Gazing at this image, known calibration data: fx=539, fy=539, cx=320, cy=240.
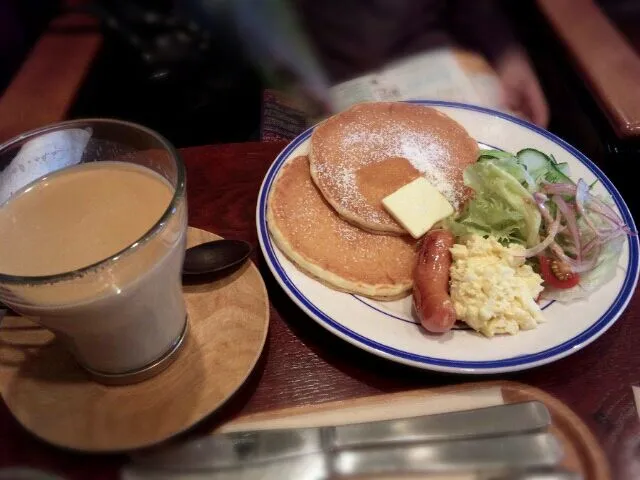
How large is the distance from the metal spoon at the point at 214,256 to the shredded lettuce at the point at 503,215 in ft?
1.63

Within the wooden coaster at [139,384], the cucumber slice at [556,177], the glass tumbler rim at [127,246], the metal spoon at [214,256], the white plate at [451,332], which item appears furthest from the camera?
the cucumber slice at [556,177]

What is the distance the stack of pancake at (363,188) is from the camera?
3.97 feet

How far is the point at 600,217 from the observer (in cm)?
125

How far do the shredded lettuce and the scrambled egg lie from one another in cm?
10

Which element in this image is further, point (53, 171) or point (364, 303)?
point (364, 303)

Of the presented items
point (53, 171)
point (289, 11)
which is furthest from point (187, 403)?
Result: point (289, 11)

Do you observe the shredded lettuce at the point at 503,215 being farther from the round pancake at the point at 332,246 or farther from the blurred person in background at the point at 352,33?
the blurred person in background at the point at 352,33

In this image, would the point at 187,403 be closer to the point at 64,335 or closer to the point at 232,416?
the point at 232,416

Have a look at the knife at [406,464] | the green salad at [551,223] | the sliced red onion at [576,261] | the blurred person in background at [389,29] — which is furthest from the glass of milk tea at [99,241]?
the blurred person in background at [389,29]

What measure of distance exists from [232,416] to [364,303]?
1.18ft

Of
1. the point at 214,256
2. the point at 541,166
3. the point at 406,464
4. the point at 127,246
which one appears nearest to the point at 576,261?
the point at 541,166

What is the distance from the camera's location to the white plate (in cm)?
102

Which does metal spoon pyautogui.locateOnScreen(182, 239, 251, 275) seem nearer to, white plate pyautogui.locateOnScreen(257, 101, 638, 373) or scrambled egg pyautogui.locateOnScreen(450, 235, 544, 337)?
white plate pyautogui.locateOnScreen(257, 101, 638, 373)

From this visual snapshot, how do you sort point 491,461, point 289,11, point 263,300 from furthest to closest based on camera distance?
point 289,11 < point 263,300 < point 491,461
